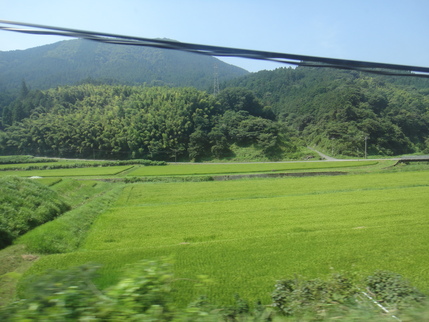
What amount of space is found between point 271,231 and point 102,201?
10729 mm

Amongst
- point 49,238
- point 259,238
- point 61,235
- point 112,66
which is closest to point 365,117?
point 259,238

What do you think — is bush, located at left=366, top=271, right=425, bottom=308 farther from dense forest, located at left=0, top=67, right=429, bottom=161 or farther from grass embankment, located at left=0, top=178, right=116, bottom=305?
dense forest, located at left=0, top=67, right=429, bottom=161

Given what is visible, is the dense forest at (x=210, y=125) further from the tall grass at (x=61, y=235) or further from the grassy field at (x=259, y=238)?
the tall grass at (x=61, y=235)

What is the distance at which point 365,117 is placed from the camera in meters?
48.1

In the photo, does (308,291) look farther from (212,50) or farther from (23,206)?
(23,206)

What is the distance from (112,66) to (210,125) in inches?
3552

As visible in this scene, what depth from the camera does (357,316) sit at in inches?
70.9

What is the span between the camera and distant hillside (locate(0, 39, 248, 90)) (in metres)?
96.8

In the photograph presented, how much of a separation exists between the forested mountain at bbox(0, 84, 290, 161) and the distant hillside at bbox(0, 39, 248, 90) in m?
38.9

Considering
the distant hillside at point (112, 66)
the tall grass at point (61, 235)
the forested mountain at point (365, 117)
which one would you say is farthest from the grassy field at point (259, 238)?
the distant hillside at point (112, 66)

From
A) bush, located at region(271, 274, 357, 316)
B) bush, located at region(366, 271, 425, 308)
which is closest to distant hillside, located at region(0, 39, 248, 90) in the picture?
bush, located at region(271, 274, 357, 316)

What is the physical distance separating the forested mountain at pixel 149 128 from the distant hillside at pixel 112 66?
3894 centimetres

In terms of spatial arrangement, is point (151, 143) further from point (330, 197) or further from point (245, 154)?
point (330, 197)

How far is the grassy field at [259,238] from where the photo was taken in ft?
20.6
